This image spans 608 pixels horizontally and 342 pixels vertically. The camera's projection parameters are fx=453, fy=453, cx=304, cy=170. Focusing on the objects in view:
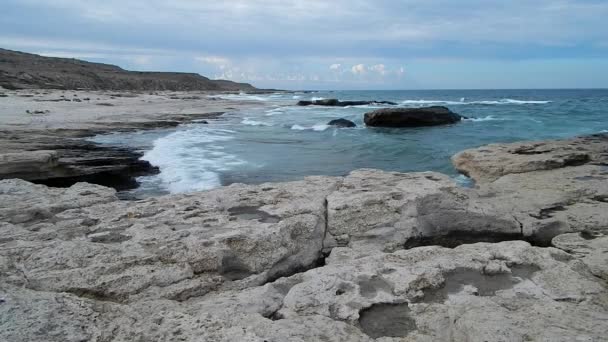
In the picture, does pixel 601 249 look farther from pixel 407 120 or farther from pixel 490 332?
pixel 407 120

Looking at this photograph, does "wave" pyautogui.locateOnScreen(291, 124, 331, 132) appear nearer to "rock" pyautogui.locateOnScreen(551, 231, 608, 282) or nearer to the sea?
the sea

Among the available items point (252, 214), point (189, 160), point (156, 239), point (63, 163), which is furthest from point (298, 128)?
point (156, 239)

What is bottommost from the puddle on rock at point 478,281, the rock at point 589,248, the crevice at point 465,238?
the crevice at point 465,238

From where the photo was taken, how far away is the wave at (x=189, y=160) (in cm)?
925

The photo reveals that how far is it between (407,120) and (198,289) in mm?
21341

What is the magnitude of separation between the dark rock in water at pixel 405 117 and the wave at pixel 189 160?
934 cm

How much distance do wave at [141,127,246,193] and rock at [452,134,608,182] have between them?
16.5 ft

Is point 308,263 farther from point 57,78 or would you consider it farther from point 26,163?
point 57,78

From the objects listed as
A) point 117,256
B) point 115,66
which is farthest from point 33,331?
point 115,66

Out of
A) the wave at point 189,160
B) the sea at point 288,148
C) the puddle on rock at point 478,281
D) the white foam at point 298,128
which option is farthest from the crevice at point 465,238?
the white foam at point 298,128

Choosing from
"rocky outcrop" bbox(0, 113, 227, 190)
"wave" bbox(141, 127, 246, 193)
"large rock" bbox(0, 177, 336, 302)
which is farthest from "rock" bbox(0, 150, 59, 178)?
"large rock" bbox(0, 177, 336, 302)

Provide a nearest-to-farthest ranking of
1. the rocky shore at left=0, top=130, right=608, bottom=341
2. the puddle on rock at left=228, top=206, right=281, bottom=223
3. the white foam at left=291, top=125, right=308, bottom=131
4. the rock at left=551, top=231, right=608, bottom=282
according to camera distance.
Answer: the rocky shore at left=0, top=130, right=608, bottom=341 → the rock at left=551, top=231, right=608, bottom=282 → the puddle on rock at left=228, top=206, right=281, bottom=223 → the white foam at left=291, top=125, right=308, bottom=131

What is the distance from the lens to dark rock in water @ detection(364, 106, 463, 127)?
2300 cm

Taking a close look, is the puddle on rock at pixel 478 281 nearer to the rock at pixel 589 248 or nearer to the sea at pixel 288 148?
the rock at pixel 589 248
